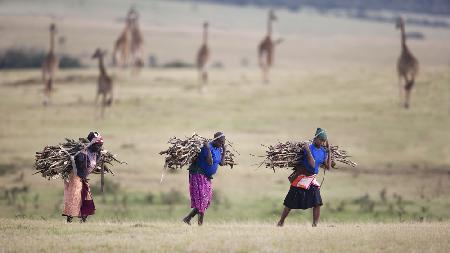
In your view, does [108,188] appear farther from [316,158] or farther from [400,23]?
[400,23]

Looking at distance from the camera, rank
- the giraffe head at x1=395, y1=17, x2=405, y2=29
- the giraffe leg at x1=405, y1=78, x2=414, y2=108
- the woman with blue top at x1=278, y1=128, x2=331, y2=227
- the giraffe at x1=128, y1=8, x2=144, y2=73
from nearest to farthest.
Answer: the woman with blue top at x1=278, y1=128, x2=331, y2=227 → the giraffe leg at x1=405, y1=78, x2=414, y2=108 → the giraffe head at x1=395, y1=17, x2=405, y2=29 → the giraffe at x1=128, y1=8, x2=144, y2=73

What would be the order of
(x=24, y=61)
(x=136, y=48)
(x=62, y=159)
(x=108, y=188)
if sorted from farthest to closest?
(x=24, y=61)
(x=136, y=48)
(x=108, y=188)
(x=62, y=159)

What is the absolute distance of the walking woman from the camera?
16.6 m

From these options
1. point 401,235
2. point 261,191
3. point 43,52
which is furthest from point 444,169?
point 43,52

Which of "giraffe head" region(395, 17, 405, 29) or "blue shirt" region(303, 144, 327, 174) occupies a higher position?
"giraffe head" region(395, 17, 405, 29)

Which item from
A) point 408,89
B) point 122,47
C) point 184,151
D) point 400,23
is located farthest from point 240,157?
point 122,47

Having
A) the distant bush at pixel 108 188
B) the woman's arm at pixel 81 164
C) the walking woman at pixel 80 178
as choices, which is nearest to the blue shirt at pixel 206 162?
the walking woman at pixel 80 178

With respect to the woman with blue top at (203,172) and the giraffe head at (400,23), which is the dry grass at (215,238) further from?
the giraffe head at (400,23)

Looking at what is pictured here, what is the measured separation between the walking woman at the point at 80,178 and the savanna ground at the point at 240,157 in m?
0.36

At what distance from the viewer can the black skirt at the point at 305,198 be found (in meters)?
16.5

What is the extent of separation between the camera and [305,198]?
54.1 feet

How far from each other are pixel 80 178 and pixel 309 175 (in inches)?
123

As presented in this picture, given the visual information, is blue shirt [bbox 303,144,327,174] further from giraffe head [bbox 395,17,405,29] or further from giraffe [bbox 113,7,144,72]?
giraffe [bbox 113,7,144,72]

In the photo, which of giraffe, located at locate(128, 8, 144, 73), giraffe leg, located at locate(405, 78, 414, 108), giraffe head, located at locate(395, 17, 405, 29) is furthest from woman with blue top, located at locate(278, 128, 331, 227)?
giraffe, located at locate(128, 8, 144, 73)
